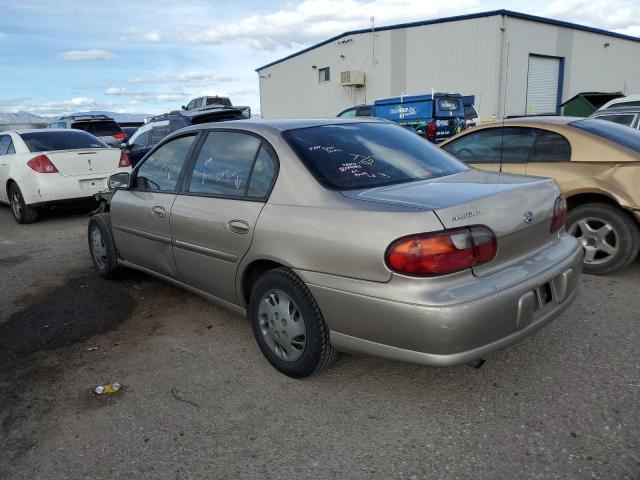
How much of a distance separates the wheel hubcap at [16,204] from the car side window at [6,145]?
2.36ft

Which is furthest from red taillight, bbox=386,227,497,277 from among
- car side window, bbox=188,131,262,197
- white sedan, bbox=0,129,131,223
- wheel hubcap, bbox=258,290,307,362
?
white sedan, bbox=0,129,131,223

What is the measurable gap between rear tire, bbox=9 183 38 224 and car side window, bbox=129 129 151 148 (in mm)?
3111

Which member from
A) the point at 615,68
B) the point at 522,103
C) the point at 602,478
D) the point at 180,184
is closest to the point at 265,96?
the point at 522,103

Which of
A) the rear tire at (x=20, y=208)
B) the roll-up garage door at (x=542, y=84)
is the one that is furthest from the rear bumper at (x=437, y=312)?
the roll-up garage door at (x=542, y=84)

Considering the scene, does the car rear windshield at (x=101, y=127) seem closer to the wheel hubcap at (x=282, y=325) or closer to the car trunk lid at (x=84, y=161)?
the car trunk lid at (x=84, y=161)

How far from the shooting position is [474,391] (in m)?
2.78

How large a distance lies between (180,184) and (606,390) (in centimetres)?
304

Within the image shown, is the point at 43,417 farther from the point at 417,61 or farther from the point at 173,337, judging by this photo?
the point at 417,61

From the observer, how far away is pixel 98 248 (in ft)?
16.2

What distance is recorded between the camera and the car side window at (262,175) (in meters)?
3.00

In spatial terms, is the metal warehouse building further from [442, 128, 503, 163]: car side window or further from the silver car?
the silver car

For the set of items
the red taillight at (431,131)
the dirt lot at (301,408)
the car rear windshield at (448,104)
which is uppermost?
the car rear windshield at (448,104)

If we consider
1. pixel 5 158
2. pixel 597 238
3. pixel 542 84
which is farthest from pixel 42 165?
pixel 542 84

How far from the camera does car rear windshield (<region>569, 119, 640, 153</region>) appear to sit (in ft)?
14.6
